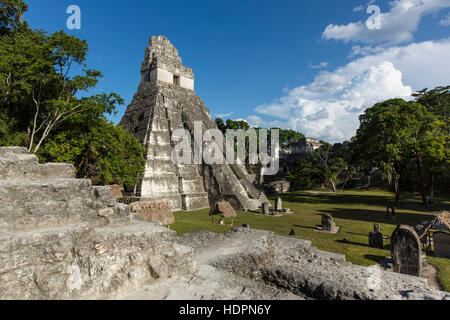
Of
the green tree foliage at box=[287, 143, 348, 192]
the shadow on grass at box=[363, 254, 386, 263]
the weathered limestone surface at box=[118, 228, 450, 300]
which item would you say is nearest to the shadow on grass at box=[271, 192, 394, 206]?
the green tree foliage at box=[287, 143, 348, 192]

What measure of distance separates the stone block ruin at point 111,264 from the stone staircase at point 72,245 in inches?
0.4

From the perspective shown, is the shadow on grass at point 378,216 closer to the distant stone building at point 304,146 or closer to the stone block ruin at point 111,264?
the stone block ruin at point 111,264

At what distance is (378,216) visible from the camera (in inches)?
575

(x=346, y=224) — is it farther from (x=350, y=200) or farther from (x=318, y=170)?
(x=318, y=170)

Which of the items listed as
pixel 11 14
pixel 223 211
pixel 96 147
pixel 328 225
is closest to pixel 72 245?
pixel 223 211

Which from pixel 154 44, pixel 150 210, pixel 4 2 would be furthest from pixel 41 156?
pixel 154 44

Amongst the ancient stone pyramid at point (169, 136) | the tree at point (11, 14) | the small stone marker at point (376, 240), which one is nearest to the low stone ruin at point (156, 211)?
the ancient stone pyramid at point (169, 136)

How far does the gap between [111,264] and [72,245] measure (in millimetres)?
585

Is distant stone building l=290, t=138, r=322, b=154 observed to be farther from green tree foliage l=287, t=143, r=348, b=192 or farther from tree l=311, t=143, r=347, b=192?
green tree foliage l=287, t=143, r=348, b=192

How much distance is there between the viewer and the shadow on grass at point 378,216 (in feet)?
42.7

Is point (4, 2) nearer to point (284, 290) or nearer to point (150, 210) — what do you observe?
point (150, 210)

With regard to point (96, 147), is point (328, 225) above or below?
below

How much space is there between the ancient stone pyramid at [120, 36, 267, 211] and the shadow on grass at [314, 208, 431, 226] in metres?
5.86

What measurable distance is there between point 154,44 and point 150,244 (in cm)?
2151
